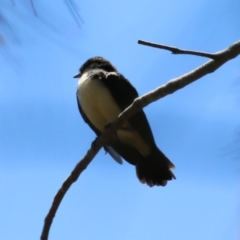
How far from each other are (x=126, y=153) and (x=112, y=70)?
0.78 metres

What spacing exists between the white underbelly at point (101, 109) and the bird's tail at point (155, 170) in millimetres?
71

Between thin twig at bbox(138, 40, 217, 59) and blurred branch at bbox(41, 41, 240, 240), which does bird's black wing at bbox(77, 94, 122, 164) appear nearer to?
blurred branch at bbox(41, 41, 240, 240)

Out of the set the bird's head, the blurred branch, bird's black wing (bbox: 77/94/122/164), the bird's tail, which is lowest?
the blurred branch

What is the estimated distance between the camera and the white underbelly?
3.67 metres

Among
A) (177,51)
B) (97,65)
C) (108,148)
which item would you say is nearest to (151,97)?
(177,51)

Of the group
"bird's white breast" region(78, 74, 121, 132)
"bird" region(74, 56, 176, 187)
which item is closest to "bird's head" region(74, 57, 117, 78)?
"bird" region(74, 56, 176, 187)

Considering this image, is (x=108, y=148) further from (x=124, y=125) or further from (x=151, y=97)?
(x=151, y=97)

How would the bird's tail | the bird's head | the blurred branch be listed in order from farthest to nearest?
the bird's head
the bird's tail
the blurred branch

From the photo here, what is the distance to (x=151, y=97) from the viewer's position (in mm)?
2184

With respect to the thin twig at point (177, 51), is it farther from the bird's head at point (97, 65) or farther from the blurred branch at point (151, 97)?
the bird's head at point (97, 65)

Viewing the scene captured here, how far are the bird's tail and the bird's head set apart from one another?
877mm

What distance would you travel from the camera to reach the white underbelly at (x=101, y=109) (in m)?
3.67

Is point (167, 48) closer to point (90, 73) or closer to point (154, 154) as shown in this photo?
point (154, 154)

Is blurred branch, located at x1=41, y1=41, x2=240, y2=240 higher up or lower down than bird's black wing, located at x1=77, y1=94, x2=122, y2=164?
lower down
